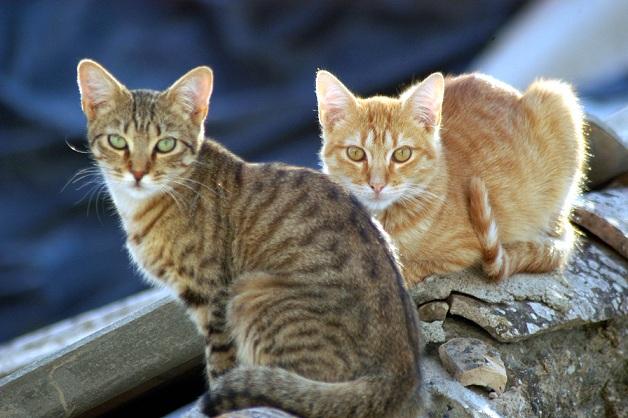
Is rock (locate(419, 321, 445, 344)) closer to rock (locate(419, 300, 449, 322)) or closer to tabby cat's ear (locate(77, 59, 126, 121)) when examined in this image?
rock (locate(419, 300, 449, 322))

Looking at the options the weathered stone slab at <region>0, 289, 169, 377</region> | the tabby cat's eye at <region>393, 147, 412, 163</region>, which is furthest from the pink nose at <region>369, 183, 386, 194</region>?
the weathered stone slab at <region>0, 289, 169, 377</region>

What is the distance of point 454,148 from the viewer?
443 centimetres

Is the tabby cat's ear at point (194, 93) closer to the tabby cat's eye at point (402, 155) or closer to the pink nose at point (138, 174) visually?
the pink nose at point (138, 174)

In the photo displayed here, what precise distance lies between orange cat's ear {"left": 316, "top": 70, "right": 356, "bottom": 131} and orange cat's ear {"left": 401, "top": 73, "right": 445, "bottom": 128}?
0.24 metres

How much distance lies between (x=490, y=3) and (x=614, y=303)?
2.53m

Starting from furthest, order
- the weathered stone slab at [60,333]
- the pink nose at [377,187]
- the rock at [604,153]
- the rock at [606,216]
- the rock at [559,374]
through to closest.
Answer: the weathered stone slab at [60,333] < the rock at [604,153] < the rock at [606,216] < the pink nose at [377,187] < the rock at [559,374]

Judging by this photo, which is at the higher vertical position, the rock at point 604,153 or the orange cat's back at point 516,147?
the orange cat's back at point 516,147

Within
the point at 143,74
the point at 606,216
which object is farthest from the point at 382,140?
the point at 143,74

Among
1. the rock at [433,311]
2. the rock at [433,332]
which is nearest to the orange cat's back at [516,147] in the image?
the rock at [433,311]

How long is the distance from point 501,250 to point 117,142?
1635 mm

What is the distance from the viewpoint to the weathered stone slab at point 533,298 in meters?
3.84

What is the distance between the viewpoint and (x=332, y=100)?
420 cm

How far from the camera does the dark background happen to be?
519 centimetres

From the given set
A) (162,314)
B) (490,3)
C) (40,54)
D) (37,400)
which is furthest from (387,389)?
(490,3)
